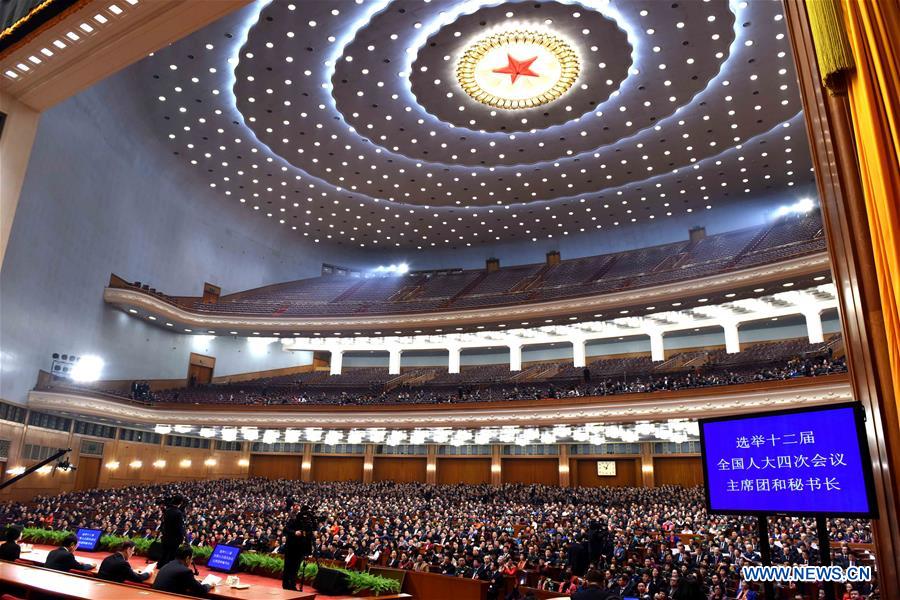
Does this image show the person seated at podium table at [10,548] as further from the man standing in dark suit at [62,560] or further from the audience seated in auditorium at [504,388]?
the audience seated in auditorium at [504,388]

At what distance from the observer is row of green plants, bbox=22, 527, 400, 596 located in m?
7.40

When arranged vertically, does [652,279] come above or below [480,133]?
below

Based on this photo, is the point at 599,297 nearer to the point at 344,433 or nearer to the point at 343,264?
the point at 344,433

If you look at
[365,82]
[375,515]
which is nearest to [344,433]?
[375,515]

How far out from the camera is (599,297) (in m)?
21.2

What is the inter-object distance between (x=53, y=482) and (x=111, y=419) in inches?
96.5

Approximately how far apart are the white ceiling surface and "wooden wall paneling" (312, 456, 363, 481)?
1114 centimetres

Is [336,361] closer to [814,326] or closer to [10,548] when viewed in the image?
[814,326]

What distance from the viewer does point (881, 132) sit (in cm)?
237

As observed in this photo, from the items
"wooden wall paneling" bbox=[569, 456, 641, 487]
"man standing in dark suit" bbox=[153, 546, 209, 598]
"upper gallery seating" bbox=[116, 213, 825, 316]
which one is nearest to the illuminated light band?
"upper gallery seating" bbox=[116, 213, 825, 316]

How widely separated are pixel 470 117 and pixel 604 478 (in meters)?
14.0

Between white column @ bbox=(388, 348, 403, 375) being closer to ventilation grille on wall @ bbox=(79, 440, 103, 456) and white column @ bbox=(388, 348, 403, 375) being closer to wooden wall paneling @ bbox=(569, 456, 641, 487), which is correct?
wooden wall paneling @ bbox=(569, 456, 641, 487)

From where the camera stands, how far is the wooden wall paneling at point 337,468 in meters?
25.5

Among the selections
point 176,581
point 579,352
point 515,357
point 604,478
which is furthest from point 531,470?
point 176,581
